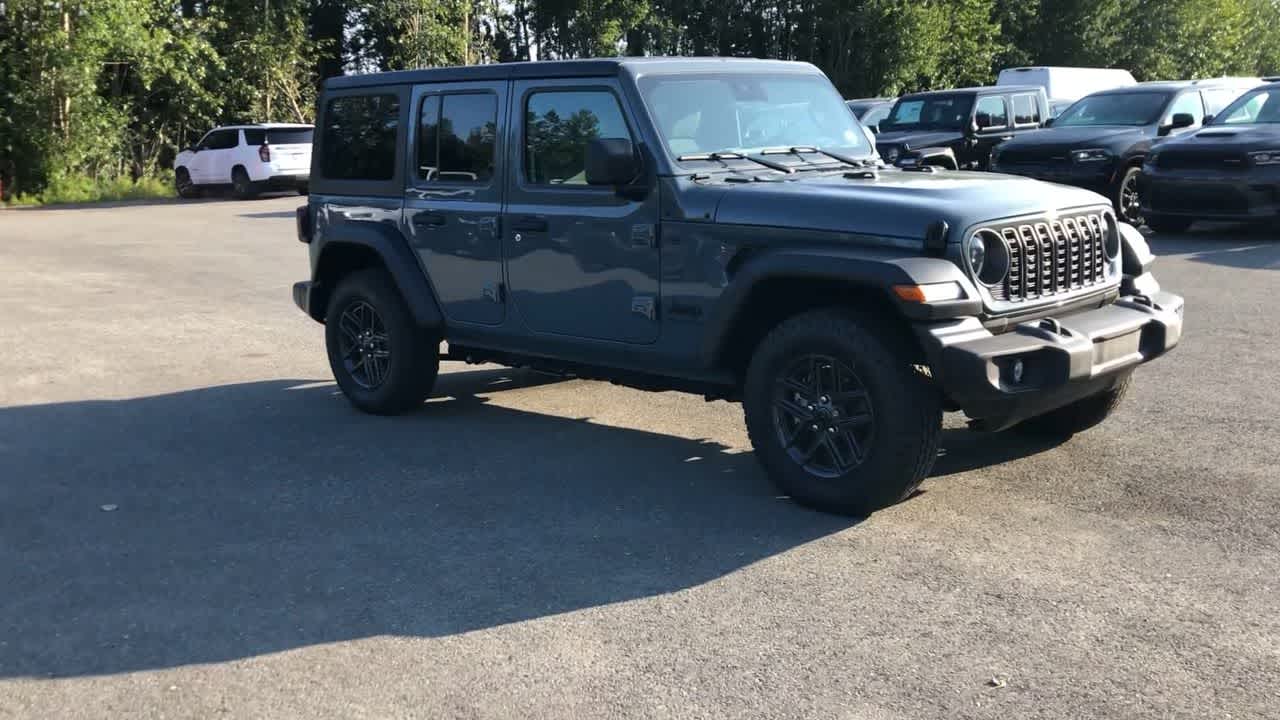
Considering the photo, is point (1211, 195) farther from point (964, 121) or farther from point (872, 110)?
point (872, 110)

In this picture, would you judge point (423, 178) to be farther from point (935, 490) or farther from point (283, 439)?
point (935, 490)

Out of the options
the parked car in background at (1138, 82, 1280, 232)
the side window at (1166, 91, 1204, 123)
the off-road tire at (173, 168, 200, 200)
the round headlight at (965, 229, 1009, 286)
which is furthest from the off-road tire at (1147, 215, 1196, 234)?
the off-road tire at (173, 168, 200, 200)

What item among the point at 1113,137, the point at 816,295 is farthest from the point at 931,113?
the point at 816,295

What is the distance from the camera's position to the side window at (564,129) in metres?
6.54

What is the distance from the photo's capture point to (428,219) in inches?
292

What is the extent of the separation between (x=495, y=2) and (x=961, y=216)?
3739 centimetres

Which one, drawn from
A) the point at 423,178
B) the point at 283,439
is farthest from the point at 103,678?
the point at 423,178

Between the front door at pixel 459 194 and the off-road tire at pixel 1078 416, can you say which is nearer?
the off-road tire at pixel 1078 416

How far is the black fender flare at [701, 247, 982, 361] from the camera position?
17.2 ft

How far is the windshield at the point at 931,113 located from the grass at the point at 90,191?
57.6 ft

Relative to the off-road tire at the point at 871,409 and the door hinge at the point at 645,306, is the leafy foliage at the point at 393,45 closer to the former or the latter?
the door hinge at the point at 645,306

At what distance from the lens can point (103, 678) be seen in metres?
4.27

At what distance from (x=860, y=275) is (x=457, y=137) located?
282cm

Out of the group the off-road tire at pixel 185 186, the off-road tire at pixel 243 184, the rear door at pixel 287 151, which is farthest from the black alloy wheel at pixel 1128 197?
the off-road tire at pixel 185 186
